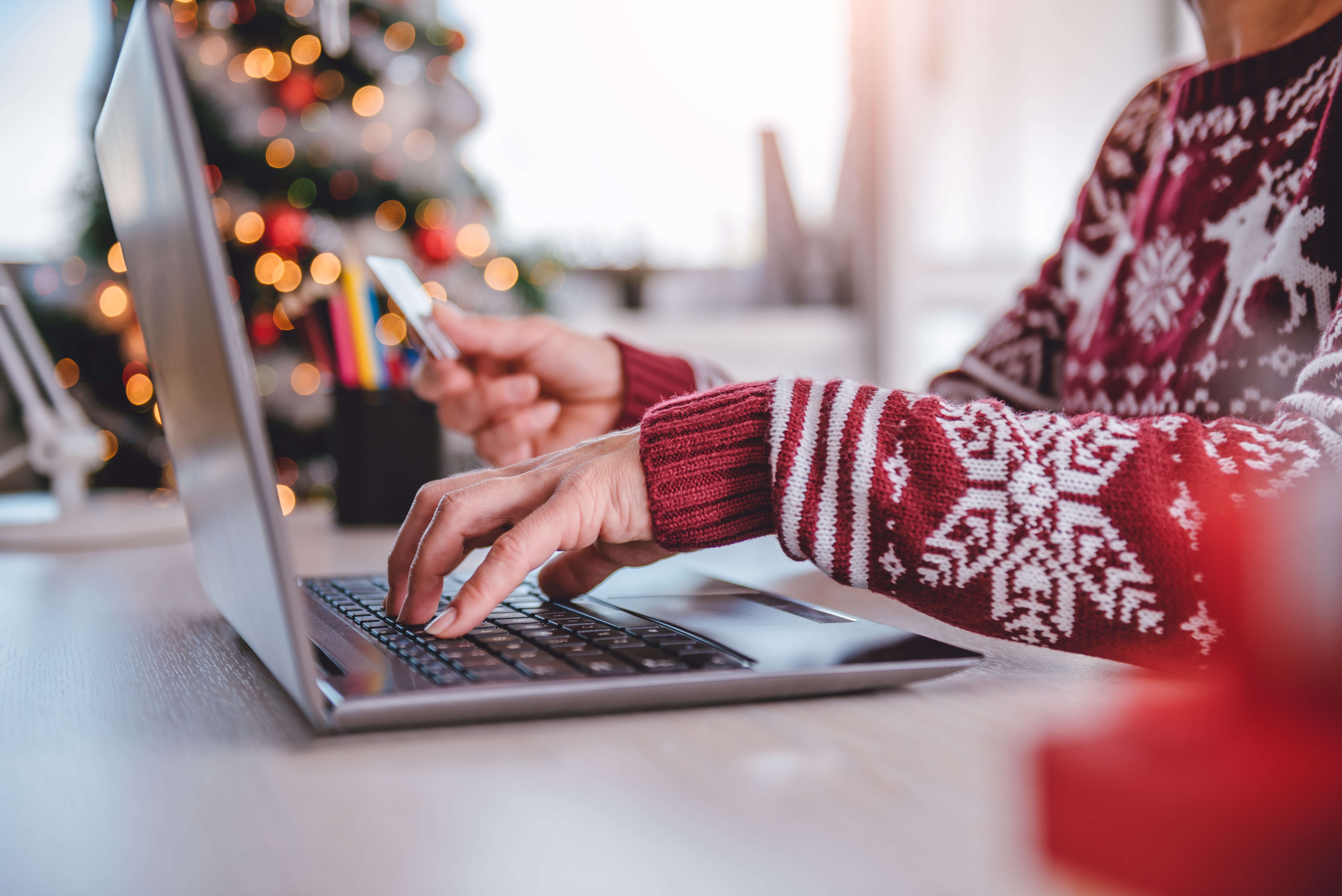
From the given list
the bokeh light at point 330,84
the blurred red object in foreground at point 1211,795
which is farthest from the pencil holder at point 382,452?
the bokeh light at point 330,84

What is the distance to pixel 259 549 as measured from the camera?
1.08 ft

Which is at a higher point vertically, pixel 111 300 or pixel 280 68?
pixel 280 68

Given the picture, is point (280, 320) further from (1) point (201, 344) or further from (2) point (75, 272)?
(1) point (201, 344)

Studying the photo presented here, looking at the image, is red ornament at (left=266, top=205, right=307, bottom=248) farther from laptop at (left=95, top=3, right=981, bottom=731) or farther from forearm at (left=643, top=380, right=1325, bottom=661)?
forearm at (left=643, top=380, right=1325, bottom=661)

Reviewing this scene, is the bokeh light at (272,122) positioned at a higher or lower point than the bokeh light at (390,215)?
higher

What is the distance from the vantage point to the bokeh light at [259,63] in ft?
6.22

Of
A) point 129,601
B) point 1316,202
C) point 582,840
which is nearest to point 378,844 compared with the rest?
point 582,840

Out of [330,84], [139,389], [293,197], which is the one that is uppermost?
[330,84]

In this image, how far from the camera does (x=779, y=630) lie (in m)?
0.44

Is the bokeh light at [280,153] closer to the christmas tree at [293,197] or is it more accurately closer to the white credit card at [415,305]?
the christmas tree at [293,197]

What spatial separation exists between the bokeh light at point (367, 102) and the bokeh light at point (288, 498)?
2.40 feet

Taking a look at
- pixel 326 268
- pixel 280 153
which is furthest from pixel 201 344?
pixel 280 153

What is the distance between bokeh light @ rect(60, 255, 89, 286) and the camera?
1.87 m

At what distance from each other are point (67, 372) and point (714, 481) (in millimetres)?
1829
